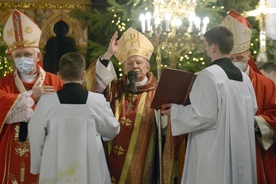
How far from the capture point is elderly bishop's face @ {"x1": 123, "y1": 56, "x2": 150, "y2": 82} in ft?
20.6

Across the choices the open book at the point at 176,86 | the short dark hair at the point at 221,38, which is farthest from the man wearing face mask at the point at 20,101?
the short dark hair at the point at 221,38

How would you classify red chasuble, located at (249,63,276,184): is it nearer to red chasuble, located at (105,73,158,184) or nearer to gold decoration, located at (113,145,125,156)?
red chasuble, located at (105,73,158,184)

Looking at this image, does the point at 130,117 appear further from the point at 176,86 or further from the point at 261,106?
the point at 261,106

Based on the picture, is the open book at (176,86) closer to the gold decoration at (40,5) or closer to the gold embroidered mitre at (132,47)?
the gold embroidered mitre at (132,47)

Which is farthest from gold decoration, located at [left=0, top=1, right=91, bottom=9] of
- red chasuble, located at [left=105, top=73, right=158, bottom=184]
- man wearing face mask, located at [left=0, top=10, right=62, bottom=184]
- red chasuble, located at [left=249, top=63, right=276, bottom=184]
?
red chasuble, located at [left=249, top=63, right=276, bottom=184]

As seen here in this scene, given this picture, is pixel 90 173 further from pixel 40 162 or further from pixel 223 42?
pixel 223 42

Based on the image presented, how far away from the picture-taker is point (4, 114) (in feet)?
19.0

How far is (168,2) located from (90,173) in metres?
4.58

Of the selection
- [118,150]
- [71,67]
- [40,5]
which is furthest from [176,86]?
[40,5]

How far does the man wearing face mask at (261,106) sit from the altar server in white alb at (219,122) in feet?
1.46

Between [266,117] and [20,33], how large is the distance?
239 centimetres

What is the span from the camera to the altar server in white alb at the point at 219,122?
5098 mm

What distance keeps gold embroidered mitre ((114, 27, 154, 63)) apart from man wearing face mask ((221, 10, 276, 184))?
831 mm

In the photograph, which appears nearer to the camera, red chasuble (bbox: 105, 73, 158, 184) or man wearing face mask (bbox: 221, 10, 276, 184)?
man wearing face mask (bbox: 221, 10, 276, 184)
